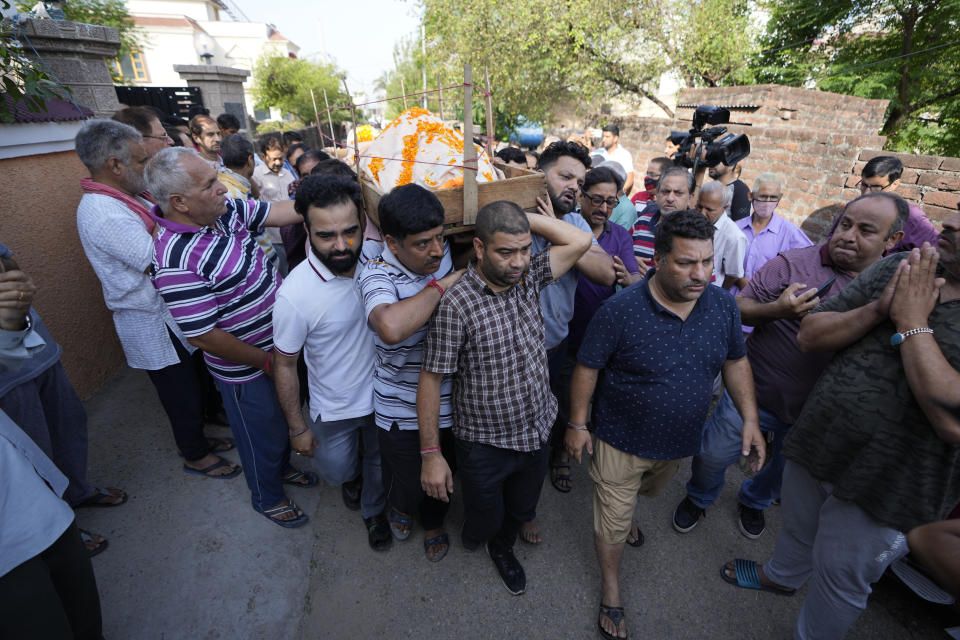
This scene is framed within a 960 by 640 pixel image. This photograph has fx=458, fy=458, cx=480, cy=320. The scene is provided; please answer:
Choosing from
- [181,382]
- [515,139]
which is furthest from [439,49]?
[181,382]

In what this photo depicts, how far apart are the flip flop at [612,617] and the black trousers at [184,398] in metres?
2.75

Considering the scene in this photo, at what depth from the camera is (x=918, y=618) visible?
7.83 feet

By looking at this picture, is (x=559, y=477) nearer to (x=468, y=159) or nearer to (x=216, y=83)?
(x=468, y=159)

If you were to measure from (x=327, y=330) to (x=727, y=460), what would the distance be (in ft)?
7.88

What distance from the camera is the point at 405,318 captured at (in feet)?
6.03

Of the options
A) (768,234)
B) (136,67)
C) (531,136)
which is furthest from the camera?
(136,67)

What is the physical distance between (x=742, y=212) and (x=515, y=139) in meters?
15.1

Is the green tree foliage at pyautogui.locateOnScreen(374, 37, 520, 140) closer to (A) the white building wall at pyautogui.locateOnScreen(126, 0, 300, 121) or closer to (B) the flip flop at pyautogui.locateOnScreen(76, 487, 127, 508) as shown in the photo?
(B) the flip flop at pyautogui.locateOnScreen(76, 487, 127, 508)

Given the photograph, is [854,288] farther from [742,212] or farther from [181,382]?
[181,382]

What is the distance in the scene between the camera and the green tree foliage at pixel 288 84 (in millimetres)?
26125

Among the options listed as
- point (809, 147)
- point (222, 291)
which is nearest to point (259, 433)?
point (222, 291)

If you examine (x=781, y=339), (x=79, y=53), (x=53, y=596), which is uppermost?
(x=79, y=53)

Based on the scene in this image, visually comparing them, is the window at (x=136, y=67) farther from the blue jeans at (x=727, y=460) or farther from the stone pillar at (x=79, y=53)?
the blue jeans at (x=727, y=460)

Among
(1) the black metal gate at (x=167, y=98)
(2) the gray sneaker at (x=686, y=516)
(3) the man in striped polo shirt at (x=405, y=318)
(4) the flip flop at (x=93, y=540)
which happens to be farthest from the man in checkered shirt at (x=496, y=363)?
(1) the black metal gate at (x=167, y=98)
